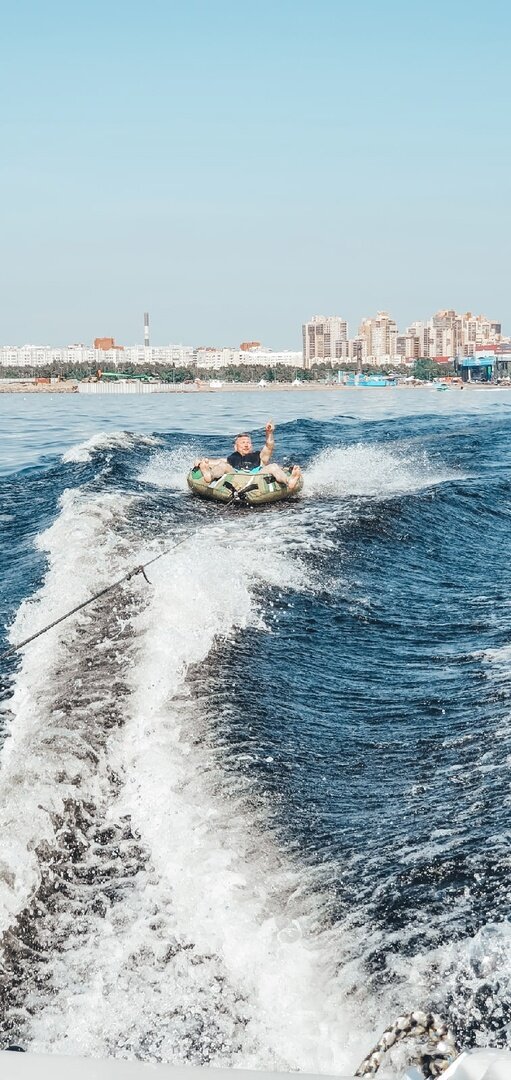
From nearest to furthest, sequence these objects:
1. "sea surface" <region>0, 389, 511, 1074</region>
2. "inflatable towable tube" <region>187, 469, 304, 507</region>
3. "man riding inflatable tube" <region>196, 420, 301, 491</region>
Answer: "sea surface" <region>0, 389, 511, 1074</region> → "inflatable towable tube" <region>187, 469, 304, 507</region> → "man riding inflatable tube" <region>196, 420, 301, 491</region>

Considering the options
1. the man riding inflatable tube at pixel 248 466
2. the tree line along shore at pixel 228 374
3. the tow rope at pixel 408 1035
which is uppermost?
the tree line along shore at pixel 228 374

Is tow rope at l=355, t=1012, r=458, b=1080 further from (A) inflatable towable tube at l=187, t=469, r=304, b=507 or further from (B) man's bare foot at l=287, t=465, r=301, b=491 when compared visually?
(B) man's bare foot at l=287, t=465, r=301, b=491

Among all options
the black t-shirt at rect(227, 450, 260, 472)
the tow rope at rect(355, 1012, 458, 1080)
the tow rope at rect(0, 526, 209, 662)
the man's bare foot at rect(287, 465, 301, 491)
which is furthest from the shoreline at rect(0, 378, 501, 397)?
the tow rope at rect(355, 1012, 458, 1080)

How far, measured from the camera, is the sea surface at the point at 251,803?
11.3 feet

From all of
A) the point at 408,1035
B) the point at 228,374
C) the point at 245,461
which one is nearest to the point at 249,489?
the point at 245,461

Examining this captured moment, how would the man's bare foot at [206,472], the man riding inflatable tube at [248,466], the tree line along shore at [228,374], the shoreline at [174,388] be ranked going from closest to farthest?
the man riding inflatable tube at [248,466] < the man's bare foot at [206,472] < the shoreline at [174,388] < the tree line along shore at [228,374]

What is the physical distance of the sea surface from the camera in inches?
135

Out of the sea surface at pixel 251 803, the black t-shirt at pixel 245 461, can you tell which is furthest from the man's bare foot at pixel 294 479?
the sea surface at pixel 251 803

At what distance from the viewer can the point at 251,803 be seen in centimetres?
498

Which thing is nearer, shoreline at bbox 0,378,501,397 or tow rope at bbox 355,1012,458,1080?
tow rope at bbox 355,1012,458,1080

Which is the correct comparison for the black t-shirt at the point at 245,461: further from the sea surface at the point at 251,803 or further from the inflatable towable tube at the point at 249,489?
the sea surface at the point at 251,803

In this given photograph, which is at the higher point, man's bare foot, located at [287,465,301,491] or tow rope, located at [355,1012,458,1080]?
man's bare foot, located at [287,465,301,491]

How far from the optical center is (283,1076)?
176 cm

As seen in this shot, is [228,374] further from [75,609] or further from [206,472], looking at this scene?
[75,609]
